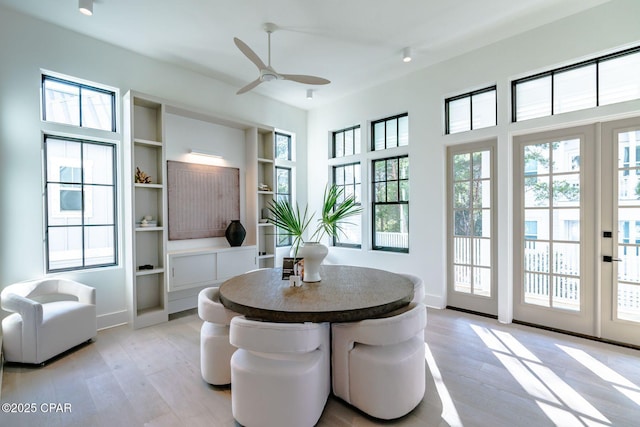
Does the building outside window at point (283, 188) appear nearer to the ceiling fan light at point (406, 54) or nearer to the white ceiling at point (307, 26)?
the white ceiling at point (307, 26)

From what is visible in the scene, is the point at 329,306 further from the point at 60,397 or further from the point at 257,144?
the point at 257,144

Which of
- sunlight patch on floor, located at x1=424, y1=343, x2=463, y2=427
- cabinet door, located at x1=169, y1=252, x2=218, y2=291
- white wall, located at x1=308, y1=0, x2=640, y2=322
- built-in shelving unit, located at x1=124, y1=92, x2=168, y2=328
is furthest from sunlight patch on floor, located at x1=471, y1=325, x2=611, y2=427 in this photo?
built-in shelving unit, located at x1=124, y1=92, x2=168, y2=328

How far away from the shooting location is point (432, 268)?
414 centimetres

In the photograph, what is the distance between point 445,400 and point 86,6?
14.7 feet

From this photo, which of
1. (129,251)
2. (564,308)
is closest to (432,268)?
(564,308)

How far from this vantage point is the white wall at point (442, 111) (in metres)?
2.94

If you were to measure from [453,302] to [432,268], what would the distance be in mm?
535

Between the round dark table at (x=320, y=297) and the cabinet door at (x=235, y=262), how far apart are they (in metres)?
1.66

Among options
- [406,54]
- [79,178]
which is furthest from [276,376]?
[406,54]

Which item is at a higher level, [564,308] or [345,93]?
[345,93]

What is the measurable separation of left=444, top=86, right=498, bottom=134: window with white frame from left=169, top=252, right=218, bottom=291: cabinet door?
3.85 m

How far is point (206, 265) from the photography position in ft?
13.4

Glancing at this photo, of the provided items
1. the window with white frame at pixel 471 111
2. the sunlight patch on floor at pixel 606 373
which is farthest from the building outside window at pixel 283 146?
the sunlight patch on floor at pixel 606 373

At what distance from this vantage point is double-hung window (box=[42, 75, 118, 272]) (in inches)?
127
